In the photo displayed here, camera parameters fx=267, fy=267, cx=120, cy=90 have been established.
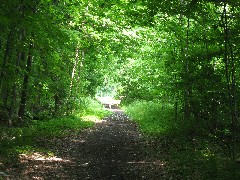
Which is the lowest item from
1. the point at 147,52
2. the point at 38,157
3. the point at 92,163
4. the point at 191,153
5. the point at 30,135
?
the point at 92,163

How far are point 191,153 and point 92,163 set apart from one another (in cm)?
329

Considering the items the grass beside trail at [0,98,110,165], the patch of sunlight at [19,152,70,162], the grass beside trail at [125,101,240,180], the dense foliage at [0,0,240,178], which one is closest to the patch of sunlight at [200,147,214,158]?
the grass beside trail at [125,101,240,180]

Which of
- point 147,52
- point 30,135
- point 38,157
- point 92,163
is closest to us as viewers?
point 38,157

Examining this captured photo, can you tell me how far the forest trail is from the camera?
7.35 meters

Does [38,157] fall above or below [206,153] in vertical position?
below

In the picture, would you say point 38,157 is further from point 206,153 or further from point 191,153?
point 206,153

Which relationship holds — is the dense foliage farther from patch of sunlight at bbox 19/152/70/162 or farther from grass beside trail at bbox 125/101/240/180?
patch of sunlight at bbox 19/152/70/162

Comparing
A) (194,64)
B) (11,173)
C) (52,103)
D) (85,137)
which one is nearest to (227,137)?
(194,64)

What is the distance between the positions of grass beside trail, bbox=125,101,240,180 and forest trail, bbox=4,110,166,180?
0.46 metres

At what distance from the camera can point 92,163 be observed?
8844 mm

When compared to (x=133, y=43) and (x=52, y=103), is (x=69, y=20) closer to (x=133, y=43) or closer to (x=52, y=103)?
(x=133, y=43)

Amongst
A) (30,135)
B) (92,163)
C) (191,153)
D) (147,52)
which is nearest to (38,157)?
(92,163)

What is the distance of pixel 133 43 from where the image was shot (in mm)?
17234

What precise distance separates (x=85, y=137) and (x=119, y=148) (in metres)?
2.80
